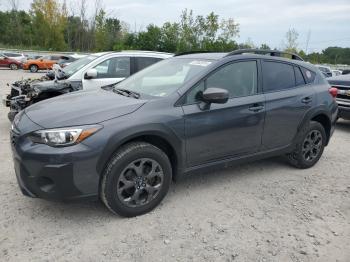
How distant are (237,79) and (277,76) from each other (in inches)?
30.7

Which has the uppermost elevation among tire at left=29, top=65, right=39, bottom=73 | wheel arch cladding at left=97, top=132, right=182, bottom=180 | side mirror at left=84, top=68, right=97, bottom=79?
side mirror at left=84, top=68, right=97, bottom=79

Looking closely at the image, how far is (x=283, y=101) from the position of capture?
184 inches

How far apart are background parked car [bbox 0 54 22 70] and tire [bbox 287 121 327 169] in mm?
28692

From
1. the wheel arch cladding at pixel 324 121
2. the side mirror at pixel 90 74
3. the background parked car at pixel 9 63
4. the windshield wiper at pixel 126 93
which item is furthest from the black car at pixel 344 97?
the background parked car at pixel 9 63

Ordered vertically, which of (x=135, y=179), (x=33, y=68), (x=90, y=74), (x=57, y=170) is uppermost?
(x=90, y=74)

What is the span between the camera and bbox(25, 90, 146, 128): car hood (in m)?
3.32

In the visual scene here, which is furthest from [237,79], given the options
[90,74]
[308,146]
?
[90,74]

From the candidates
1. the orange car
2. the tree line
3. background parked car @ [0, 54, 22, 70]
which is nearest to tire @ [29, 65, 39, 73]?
the orange car

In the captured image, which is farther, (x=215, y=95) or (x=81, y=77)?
(x=81, y=77)

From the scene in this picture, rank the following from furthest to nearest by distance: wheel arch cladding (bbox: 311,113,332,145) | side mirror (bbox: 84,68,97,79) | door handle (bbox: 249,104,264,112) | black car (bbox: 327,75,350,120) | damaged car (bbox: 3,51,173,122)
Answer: black car (bbox: 327,75,350,120) → side mirror (bbox: 84,68,97,79) → damaged car (bbox: 3,51,173,122) → wheel arch cladding (bbox: 311,113,332,145) → door handle (bbox: 249,104,264,112)

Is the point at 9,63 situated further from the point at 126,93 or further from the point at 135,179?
the point at 135,179

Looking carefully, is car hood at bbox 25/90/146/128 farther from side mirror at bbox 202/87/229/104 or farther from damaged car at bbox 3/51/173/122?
damaged car at bbox 3/51/173/122

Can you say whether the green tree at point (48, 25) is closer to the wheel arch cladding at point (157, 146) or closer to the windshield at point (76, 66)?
the windshield at point (76, 66)

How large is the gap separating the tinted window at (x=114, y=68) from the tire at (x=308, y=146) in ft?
13.3
